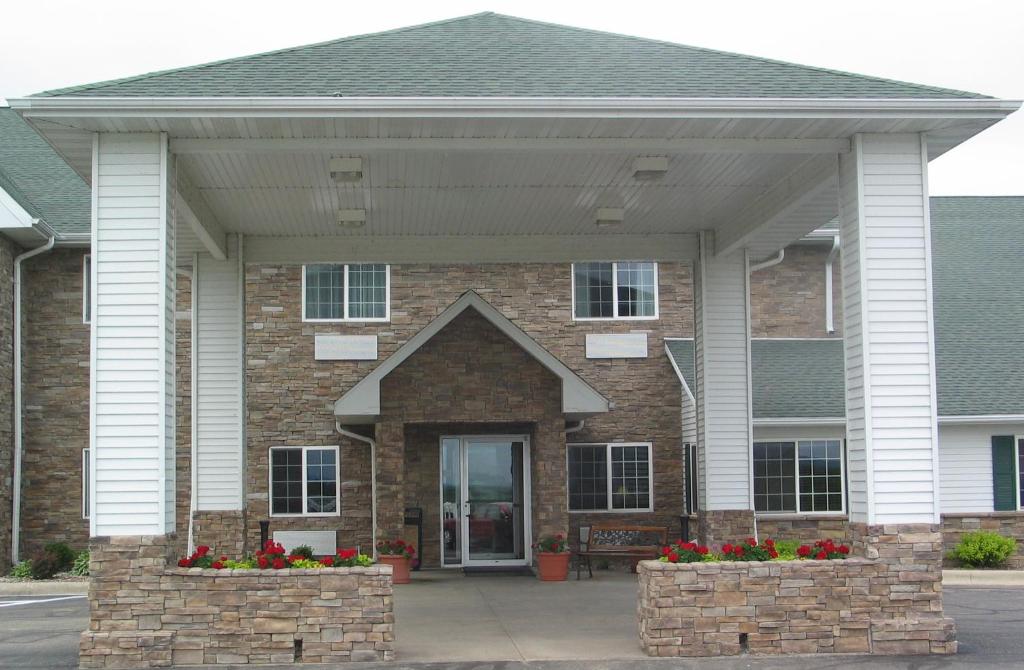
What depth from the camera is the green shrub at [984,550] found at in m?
21.0

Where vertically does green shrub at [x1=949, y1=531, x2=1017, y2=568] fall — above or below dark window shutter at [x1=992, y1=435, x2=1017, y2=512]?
below

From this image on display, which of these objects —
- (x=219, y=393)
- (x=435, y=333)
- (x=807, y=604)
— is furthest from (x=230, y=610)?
(x=435, y=333)

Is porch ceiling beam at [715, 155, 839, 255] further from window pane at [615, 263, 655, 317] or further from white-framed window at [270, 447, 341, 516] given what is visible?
white-framed window at [270, 447, 341, 516]

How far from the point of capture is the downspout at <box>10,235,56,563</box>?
22250 mm

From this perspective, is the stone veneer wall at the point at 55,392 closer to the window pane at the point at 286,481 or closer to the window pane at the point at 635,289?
the window pane at the point at 286,481

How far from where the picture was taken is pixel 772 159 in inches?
544

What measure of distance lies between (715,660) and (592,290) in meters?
12.9

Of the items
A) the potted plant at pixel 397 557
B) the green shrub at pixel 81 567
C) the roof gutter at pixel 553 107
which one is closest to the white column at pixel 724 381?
the potted plant at pixel 397 557

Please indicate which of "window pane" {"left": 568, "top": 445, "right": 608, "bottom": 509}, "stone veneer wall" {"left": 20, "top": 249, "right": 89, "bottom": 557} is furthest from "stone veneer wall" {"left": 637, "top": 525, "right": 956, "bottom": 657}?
"stone veneer wall" {"left": 20, "top": 249, "right": 89, "bottom": 557}

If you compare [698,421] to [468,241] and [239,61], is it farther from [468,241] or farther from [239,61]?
[239,61]

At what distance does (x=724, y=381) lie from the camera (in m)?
17.9

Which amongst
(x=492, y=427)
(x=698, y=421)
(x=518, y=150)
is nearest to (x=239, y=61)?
(x=518, y=150)

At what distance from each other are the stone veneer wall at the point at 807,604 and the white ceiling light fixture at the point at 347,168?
4936 mm

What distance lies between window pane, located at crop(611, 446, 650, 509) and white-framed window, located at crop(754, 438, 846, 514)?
6.95 feet
